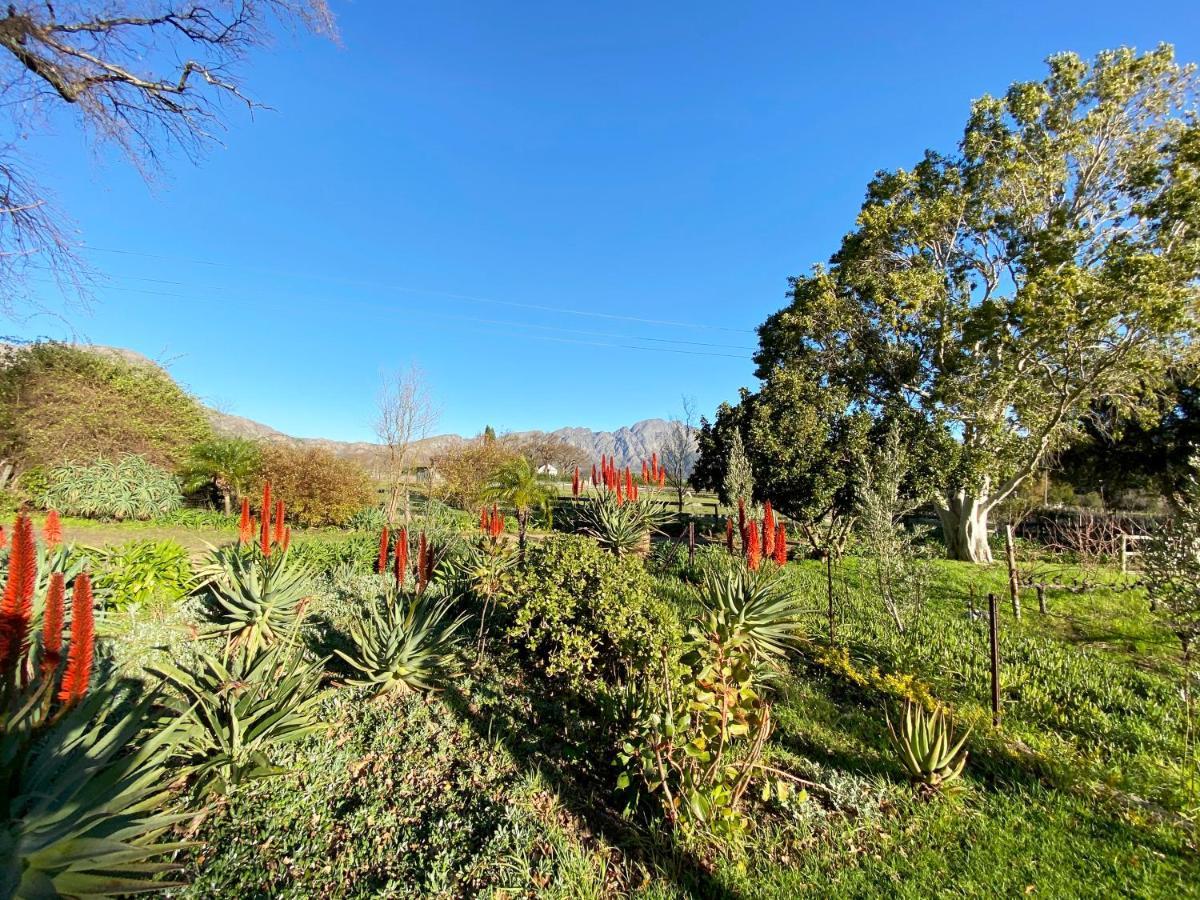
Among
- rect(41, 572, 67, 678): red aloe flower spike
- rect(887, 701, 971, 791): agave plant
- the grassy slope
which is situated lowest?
the grassy slope

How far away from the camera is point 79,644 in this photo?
7.38 feet

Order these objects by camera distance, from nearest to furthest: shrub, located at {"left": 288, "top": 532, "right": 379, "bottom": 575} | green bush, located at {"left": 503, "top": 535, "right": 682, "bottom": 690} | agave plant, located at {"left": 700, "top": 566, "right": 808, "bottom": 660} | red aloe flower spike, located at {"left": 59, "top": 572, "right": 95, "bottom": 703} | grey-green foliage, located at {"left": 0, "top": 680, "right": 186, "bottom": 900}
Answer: grey-green foliage, located at {"left": 0, "top": 680, "right": 186, "bottom": 900}, red aloe flower spike, located at {"left": 59, "top": 572, "right": 95, "bottom": 703}, green bush, located at {"left": 503, "top": 535, "right": 682, "bottom": 690}, agave plant, located at {"left": 700, "top": 566, "right": 808, "bottom": 660}, shrub, located at {"left": 288, "top": 532, "right": 379, "bottom": 575}

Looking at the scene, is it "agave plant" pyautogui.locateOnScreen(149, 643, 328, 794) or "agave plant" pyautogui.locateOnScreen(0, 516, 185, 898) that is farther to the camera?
"agave plant" pyautogui.locateOnScreen(149, 643, 328, 794)

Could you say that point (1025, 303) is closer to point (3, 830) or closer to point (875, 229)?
point (875, 229)

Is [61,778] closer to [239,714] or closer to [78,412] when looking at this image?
[239,714]

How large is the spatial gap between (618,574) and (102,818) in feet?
13.1

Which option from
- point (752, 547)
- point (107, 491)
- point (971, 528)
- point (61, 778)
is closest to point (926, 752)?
point (752, 547)

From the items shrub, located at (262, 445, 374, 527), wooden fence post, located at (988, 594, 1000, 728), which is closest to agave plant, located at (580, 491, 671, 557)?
wooden fence post, located at (988, 594, 1000, 728)

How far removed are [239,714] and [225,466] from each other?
13.1 m

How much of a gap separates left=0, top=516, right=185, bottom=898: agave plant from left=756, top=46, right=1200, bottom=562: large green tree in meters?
13.5

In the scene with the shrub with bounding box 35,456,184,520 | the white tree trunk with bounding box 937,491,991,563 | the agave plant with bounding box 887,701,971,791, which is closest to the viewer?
the agave plant with bounding box 887,701,971,791

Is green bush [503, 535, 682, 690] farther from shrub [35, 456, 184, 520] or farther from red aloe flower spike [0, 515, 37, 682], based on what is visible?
shrub [35, 456, 184, 520]

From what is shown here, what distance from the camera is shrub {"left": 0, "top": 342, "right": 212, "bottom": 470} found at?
12578 mm

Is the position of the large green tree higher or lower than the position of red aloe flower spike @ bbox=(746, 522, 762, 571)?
higher
